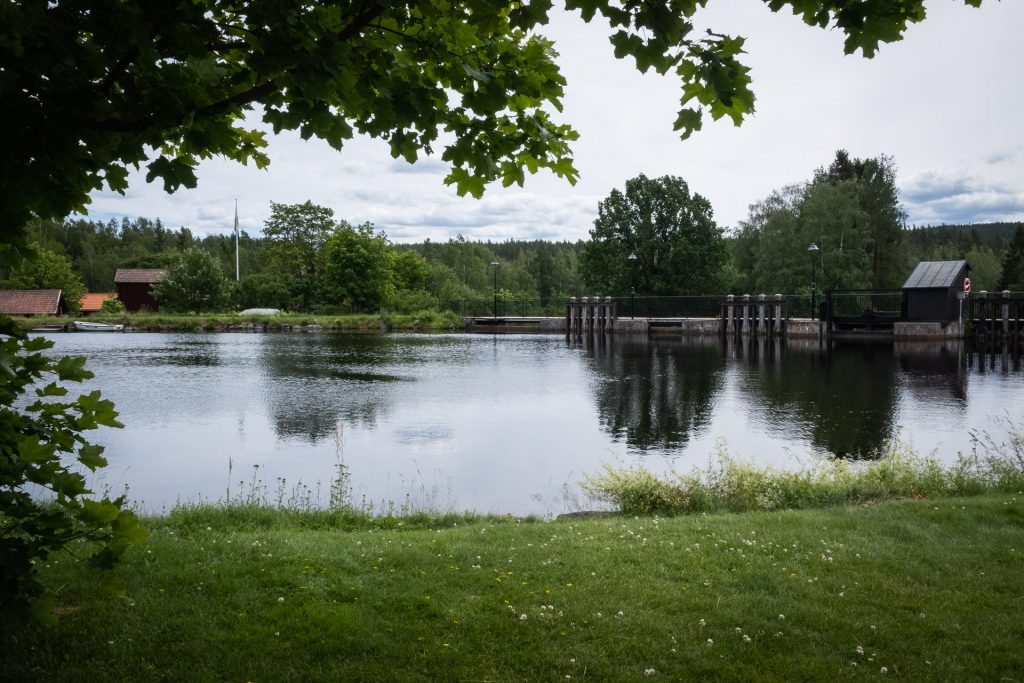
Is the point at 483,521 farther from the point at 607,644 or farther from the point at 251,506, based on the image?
the point at 607,644

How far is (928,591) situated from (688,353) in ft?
96.7

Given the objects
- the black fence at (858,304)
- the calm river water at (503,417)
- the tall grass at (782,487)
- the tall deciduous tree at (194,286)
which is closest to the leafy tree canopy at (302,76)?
the tall grass at (782,487)

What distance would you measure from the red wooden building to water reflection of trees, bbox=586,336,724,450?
2213 inches

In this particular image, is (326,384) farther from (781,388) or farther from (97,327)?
(97,327)

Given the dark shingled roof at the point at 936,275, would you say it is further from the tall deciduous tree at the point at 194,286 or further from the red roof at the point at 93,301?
the red roof at the point at 93,301

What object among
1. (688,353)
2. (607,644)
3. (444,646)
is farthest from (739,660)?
(688,353)

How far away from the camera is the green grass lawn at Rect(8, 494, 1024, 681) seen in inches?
142

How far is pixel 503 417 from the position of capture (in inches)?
Result: 669

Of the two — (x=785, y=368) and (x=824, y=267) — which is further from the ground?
(x=824, y=267)

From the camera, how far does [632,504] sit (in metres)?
8.78

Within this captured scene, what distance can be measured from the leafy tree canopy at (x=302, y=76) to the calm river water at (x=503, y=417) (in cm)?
651

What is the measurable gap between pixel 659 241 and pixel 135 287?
178 feet

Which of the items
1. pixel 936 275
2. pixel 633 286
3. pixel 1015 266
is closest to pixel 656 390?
pixel 936 275

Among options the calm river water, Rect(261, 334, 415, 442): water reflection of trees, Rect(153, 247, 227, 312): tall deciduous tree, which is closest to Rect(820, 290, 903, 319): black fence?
the calm river water
